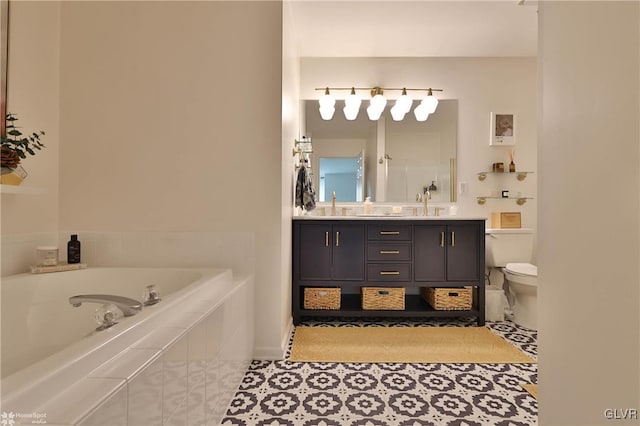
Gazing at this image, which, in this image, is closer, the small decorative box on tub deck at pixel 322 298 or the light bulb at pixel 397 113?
the small decorative box on tub deck at pixel 322 298

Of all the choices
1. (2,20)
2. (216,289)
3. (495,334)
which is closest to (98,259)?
(216,289)

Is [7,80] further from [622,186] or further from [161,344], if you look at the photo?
[622,186]

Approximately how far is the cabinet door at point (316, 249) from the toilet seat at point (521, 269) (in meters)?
1.47

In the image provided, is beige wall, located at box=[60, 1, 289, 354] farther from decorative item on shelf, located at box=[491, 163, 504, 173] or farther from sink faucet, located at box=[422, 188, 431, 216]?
decorative item on shelf, located at box=[491, 163, 504, 173]

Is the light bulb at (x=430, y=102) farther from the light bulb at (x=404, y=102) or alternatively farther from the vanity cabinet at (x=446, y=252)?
the vanity cabinet at (x=446, y=252)

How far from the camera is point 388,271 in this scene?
2.70 metres

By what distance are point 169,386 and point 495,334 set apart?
236 cm

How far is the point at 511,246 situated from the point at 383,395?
191 centimetres

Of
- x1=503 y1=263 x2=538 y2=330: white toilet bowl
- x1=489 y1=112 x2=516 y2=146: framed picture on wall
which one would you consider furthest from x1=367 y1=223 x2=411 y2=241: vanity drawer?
x1=489 y1=112 x2=516 y2=146: framed picture on wall

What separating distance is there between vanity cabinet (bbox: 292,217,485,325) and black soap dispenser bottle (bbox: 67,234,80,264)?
140 centimetres

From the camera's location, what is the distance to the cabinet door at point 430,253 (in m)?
2.70

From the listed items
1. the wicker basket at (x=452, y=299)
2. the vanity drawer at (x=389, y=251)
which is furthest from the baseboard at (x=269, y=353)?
the wicker basket at (x=452, y=299)

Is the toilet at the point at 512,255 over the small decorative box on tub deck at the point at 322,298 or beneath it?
over

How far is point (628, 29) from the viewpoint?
1.70 ft
